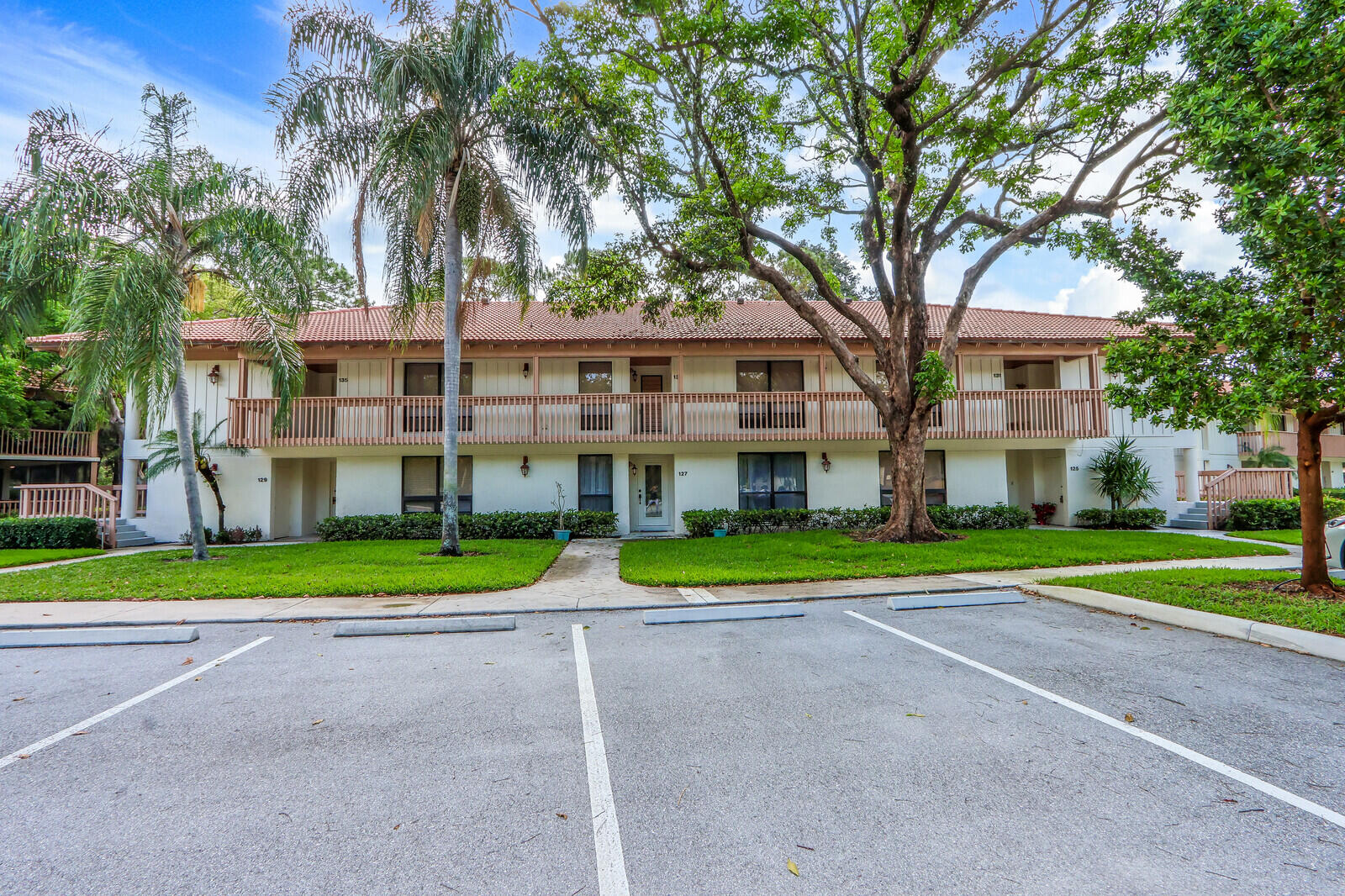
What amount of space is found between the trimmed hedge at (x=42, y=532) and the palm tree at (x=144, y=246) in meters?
5.53

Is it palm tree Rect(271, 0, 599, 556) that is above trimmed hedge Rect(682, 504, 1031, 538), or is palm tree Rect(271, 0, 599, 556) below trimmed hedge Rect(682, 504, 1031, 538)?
above

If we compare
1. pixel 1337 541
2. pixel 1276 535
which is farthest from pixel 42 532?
pixel 1276 535

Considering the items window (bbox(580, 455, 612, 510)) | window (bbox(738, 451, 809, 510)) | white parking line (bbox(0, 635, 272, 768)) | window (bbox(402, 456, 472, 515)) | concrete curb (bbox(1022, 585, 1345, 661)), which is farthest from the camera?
window (bbox(738, 451, 809, 510))

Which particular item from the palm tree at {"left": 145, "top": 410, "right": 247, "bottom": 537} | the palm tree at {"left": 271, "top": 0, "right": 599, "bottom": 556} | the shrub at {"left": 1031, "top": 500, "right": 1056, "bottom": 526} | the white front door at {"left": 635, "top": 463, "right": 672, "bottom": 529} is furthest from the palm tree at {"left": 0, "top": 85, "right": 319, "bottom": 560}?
the shrub at {"left": 1031, "top": 500, "right": 1056, "bottom": 526}

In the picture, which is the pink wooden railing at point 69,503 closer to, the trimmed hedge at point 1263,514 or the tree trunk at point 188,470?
the tree trunk at point 188,470

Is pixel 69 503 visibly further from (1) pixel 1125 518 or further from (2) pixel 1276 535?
(2) pixel 1276 535

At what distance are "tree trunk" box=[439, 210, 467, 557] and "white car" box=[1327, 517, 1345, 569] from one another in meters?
13.6

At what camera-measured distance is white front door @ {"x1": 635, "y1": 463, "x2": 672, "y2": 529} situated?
56.1 ft

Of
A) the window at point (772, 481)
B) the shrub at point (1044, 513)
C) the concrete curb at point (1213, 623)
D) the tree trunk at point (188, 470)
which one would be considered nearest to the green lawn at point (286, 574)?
the tree trunk at point (188, 470)

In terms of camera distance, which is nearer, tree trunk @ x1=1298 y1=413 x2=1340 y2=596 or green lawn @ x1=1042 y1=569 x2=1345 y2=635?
green lawn @ x1=1042 y1=569 x2=1345 y2=635

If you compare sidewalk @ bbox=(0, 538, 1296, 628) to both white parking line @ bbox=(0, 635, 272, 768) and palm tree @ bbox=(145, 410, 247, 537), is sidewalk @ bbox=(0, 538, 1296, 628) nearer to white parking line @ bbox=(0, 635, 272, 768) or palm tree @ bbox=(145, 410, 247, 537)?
white parking line @ bbox=(0, 635, 272, 768)

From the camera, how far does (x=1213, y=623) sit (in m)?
5.83

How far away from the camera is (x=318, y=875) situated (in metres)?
2.25

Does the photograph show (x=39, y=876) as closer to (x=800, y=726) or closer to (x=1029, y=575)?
(x=800, y=726)
